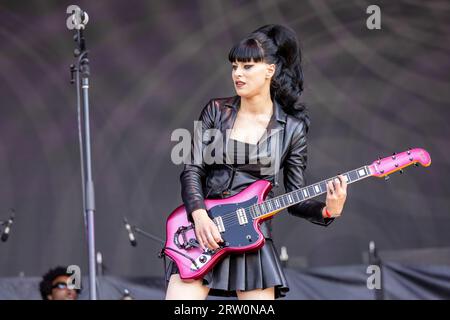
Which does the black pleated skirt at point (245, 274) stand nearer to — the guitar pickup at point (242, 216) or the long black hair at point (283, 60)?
the guitar pickup at point (242, 216)

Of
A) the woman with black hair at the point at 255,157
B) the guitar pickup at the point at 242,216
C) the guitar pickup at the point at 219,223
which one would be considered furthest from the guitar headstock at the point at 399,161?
the guitar pickup at the point at 219,223

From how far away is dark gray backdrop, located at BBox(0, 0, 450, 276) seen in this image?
8.05 m

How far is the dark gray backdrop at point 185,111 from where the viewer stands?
805 centimetres

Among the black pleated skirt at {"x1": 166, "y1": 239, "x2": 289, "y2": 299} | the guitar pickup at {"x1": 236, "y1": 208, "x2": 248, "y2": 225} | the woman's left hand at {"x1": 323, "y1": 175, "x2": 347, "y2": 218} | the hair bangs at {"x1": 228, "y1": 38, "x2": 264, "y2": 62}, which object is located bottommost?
the black pleated skirt at {"x1": 166, "y1": 239, "x2": 289, "y2": 299}

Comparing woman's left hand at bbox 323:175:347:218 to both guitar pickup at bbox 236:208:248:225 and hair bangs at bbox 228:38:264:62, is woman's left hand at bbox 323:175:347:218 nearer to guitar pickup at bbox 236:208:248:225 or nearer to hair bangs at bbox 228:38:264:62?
guitar pickup at bbox 236:208:248:225

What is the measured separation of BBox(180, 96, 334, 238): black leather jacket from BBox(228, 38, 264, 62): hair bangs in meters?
0.25

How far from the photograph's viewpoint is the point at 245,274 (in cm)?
369

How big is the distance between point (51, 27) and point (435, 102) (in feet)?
12.3

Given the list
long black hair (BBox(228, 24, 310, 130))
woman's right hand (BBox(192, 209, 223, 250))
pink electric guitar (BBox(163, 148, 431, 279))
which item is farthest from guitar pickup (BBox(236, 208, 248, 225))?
long black hair (BBox(228, 24, 310, 130))

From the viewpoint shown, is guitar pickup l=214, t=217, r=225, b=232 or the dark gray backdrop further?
the dark gray backdrop

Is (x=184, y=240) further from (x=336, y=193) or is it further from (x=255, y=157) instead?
(x=336, y=193)

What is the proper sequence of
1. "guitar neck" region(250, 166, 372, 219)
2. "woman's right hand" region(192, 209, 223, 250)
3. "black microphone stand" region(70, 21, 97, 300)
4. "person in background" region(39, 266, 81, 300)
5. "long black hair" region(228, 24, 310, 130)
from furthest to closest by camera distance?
"person in background" region(39, 266, 81, 300), "black microphone stand" region(70, 21, 97, 300), "long black hair" region(228, 24, 310, 130), "guitar neck" region(250, 166, 372, 219), "woman's right hand" region(192, 209, 223, 250)

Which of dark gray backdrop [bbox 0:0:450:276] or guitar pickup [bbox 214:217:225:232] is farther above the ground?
dark gray backdrop [bbox 0:0:450:276]

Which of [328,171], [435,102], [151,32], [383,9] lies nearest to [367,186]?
[328,171]
